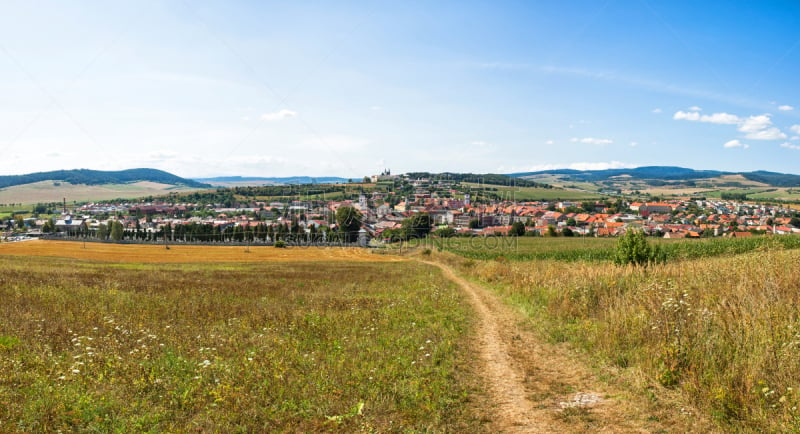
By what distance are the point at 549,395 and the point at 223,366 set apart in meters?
4.63

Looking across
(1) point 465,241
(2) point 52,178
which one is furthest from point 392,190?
(2) point 52,178

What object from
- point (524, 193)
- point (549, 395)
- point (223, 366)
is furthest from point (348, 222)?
point (524, 193)

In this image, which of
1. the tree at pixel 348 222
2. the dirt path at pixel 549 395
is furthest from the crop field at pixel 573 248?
the dirt path at pixel 549 395

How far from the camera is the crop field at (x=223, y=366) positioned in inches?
184

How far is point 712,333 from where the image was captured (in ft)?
19.2

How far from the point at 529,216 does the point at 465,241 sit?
89.2ft

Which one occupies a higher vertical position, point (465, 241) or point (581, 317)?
point (581, 317)

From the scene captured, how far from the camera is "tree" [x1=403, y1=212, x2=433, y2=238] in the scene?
72312 millimetres

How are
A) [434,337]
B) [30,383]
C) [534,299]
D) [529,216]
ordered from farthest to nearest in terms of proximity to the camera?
[529,216]
[534,299]
[434,337]
[30,383]

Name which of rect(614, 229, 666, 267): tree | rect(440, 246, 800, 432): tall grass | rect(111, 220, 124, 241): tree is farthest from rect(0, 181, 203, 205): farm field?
rect(440, 246, 800, 432): tall grass

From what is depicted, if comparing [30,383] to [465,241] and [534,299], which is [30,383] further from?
[465,241]

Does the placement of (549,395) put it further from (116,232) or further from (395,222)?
(116,232)

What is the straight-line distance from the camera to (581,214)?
3529 inches

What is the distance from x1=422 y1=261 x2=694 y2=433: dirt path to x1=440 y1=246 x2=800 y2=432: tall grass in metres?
0.54
